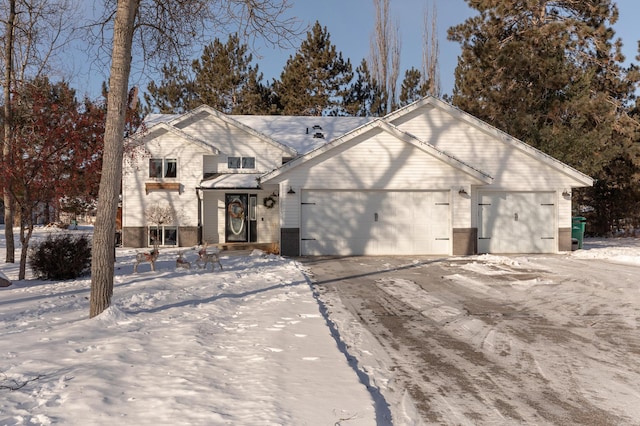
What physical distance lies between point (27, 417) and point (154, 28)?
7.87 m

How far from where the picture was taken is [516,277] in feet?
37.8

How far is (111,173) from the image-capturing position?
6.60 metres

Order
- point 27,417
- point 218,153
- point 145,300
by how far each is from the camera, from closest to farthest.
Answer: point 27,417
point 145,300
point 218,153

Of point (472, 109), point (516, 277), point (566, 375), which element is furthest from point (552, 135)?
point (566, 375)

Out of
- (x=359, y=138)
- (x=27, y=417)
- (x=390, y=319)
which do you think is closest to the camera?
(x=27, y=417)

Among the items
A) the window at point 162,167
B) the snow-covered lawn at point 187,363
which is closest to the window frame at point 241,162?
the window at point 162,167

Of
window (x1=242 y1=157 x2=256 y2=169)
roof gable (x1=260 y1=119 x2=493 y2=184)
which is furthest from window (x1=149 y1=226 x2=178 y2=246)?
roof gable (x1=260 y1=119 x2=493 y2=184)

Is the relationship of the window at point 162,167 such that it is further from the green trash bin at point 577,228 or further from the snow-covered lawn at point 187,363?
the green trash bin at point 577,228

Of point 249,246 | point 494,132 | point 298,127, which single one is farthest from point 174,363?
point 298,127

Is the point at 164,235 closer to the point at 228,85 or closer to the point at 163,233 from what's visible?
the point at 163,233

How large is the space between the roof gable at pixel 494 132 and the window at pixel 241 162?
6.87 meters

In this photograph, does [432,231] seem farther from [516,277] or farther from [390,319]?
[390,319]

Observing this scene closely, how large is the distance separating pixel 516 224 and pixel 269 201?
34.4ft

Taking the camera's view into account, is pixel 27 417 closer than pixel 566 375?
Yes
